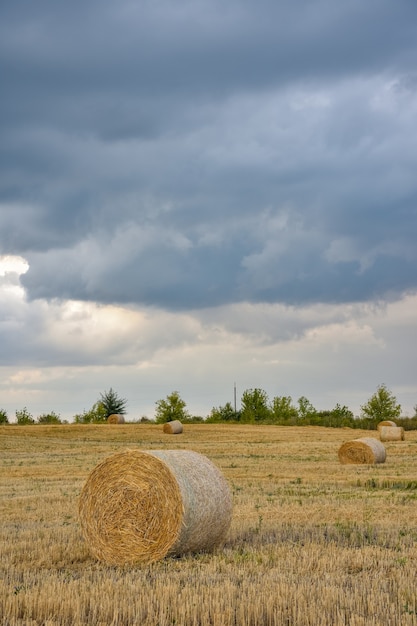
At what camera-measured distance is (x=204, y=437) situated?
5109cm

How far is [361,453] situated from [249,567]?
65.9 feet

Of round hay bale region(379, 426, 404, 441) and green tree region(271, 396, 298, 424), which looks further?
green tree region(271, 396, 298, 424)

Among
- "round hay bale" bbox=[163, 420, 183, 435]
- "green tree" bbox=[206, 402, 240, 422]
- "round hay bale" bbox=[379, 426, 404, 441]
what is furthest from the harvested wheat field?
"green tree" bbox=[206, 402, 240, 422]

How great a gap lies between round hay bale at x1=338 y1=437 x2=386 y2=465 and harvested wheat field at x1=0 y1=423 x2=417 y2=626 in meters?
8.15

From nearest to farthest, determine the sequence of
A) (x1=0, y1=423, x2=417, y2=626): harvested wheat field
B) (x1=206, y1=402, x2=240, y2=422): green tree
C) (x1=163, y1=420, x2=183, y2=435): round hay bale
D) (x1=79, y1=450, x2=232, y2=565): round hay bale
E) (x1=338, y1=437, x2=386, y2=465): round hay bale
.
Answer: (x1=0, y1=423, x2=417, y2=626): harvested wheat field, (x1=79, y1=450, x2=232, y2=565): round hay bale, (x1=338, y1=437, x2=386, y2=465): round hay bale, (x1=163, y1=420, x2=183, y2=435): round hay bale, (x1=206, y1=402, x2=240, y2=422): green tree

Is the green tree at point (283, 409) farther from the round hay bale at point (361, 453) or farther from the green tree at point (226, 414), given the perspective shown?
the round hay bale at point (361, 453)

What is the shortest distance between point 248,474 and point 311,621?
16287 millimetres

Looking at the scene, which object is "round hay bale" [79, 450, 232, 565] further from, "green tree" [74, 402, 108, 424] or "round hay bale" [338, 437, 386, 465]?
"green tree" [74, 402, 108, 424]

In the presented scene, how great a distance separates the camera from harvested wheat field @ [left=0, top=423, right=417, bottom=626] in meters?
6.93

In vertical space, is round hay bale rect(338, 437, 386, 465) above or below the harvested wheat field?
above

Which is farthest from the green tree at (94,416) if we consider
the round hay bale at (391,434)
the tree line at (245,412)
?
the round hay bale at (391,434)

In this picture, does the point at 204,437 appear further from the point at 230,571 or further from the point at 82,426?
the point at 230,571

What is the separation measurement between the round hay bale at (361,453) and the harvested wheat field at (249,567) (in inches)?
321

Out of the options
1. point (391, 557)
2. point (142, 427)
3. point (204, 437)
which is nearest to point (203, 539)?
point (391, 557)
